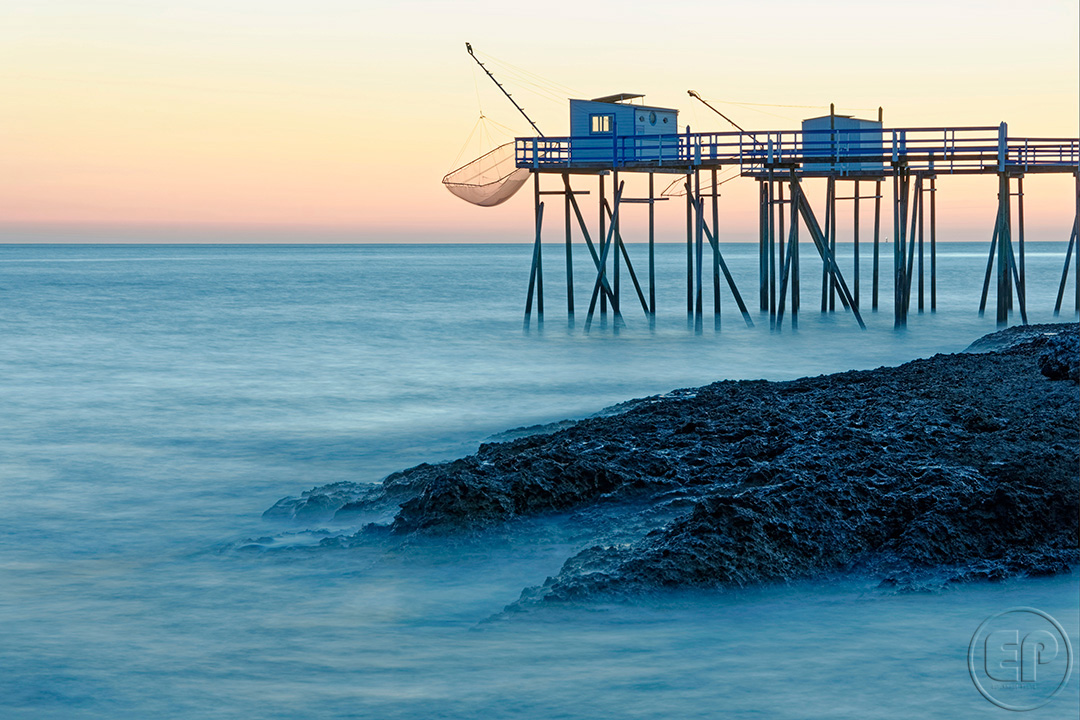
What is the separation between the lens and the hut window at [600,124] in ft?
86.7

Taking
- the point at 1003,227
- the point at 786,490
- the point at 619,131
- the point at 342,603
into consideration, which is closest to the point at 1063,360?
the point at 786,490

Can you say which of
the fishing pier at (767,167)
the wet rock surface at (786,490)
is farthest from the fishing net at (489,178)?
the wet rock surface at (786,490)

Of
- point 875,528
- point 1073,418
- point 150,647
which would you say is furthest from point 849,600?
point 150,647

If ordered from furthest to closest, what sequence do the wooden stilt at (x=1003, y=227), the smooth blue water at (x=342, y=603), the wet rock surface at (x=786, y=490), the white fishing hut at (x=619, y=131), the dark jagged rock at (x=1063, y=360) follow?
the white fishing hut at (x=619, y=131) → the wooden stilt at (x=1003, y=227) → the dark jagged rock at (x=1063, y=360) → the wet rock surface at (x=786, y=490) → the smooth blue water at (x=342, y=603)

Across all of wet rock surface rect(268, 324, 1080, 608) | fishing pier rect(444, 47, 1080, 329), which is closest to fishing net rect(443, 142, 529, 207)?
fishing pier rect(444, 47, 1080, 329)

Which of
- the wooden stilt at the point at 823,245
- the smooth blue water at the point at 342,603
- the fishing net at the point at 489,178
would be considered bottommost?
the smooth blue water at the point at 342,603

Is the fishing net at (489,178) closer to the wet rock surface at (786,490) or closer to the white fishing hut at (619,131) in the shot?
the white fishing hut at (619,131)

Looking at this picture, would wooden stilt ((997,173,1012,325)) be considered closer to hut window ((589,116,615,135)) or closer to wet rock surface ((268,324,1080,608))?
hut window ((589,116,615,135))

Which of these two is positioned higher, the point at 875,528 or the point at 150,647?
the point at 875,528

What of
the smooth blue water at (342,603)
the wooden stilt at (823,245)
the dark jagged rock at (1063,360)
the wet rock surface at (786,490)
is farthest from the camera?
the wooden stilt at (823,245)

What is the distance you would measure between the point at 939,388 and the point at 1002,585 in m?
4.77

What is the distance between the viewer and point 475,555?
7.86 metres

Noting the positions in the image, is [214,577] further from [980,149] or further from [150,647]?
[980,149]

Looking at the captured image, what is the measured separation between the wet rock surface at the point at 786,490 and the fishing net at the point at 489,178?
15.5m
